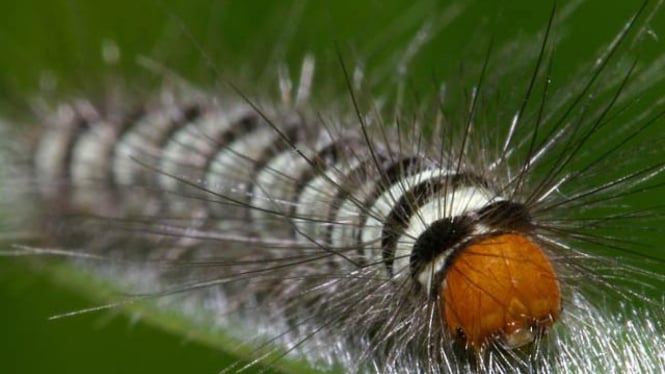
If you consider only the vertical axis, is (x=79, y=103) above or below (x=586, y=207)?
above

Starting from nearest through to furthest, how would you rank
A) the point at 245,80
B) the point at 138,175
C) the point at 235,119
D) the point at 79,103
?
the point at 235,119 < the point at 138,175 < the point at 245,80 < the point at 79,103

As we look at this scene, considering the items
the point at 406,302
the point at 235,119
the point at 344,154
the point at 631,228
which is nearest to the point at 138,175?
the point at 235,119

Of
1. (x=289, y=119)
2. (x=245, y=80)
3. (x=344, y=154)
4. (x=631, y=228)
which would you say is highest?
(x=245, y=80)

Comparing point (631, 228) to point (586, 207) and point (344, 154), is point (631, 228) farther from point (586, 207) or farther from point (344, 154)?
point (344, 154)

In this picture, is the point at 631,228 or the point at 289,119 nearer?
the point at 631,228

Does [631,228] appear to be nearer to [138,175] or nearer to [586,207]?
[586,207]

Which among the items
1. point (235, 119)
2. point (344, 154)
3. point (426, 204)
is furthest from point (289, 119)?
point (426, 204)

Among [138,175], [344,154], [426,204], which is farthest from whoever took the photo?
[138,175]
